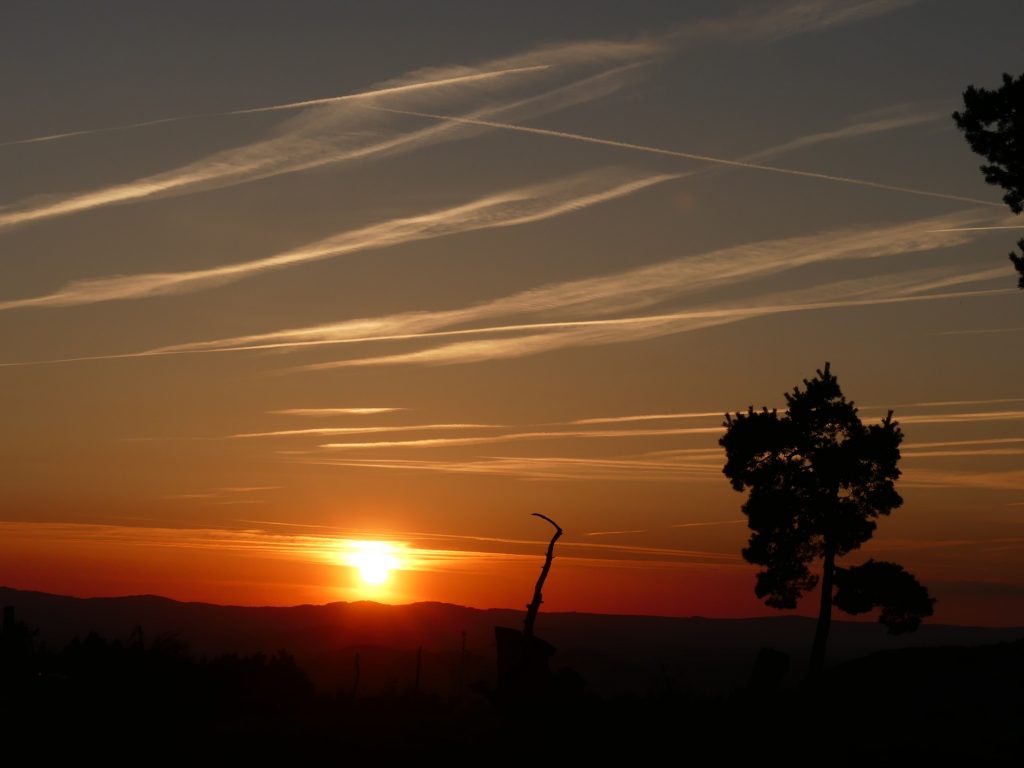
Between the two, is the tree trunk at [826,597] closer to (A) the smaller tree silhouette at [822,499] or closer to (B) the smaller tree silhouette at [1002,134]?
(A) the smaller tree silhouette at [822,499]

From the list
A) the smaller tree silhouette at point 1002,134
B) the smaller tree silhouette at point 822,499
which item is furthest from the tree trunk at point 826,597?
the smaller tree silhouette at point 1002,134

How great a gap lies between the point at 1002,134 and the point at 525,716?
70.7ft

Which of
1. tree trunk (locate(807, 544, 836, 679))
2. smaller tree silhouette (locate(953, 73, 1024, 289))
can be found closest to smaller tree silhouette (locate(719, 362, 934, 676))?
tree trunk (locate(807, 544, 836, 679))

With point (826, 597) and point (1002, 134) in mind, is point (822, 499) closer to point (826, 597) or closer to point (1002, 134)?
point (826, 597)

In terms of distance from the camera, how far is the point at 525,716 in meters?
33.2

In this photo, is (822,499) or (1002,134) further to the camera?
(822,499)

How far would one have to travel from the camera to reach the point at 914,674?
39125 millimetres

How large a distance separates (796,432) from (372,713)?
22.9 m

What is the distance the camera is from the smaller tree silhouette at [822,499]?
49.4 metres

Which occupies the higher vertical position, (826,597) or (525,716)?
(826,597)

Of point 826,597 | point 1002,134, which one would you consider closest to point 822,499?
point 826,597

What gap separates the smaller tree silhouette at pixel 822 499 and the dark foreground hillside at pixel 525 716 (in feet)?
20.5

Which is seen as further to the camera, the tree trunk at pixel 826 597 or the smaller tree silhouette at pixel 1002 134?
the tree trunk at pixel 826 597

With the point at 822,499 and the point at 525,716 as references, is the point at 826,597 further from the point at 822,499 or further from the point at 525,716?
the point at 525,716
